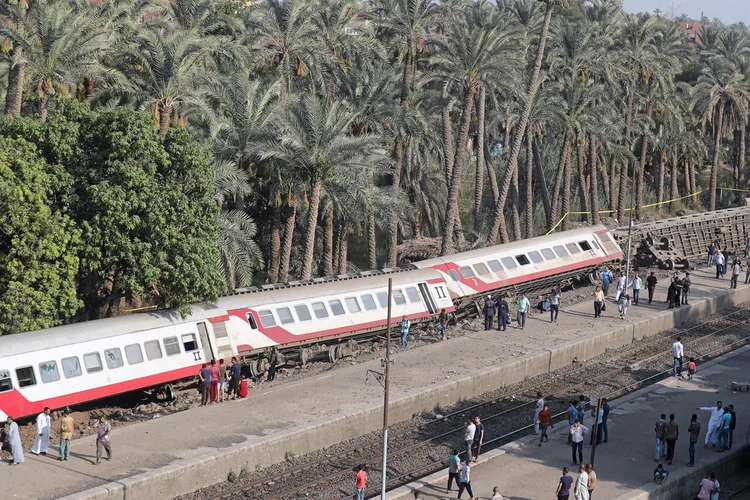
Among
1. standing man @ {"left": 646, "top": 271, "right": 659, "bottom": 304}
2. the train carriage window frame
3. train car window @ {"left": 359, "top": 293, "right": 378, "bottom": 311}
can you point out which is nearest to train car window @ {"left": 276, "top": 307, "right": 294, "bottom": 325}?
train car window @ {"left": 359, "top": 293, "right": 378, "bottom": 311}

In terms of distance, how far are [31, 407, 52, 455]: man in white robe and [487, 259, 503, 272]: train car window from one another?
892 inches

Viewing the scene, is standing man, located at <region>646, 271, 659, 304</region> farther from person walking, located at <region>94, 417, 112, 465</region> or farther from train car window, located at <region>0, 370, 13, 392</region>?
train car window, located at <region>0, 370, 13, 392</region>

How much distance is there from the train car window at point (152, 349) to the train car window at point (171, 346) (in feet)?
0.97

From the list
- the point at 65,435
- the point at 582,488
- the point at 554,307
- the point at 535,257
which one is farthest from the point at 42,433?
the point at 535,257

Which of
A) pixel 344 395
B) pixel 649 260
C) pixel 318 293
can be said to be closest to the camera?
pixel 344 395

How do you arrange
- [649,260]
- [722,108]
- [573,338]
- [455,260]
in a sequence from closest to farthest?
[573,338], [455,260], [649,260], [722,108]

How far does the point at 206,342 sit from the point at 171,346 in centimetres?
137

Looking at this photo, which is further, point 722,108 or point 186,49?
point 722,108

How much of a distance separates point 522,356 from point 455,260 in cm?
701

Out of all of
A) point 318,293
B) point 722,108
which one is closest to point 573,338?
point 318,293

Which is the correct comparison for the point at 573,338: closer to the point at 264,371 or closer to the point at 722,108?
the point at 264,371

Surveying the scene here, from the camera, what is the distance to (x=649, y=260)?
172ft

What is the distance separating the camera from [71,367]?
89.9 ft

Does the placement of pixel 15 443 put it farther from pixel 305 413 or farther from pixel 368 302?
pixel 368 302
